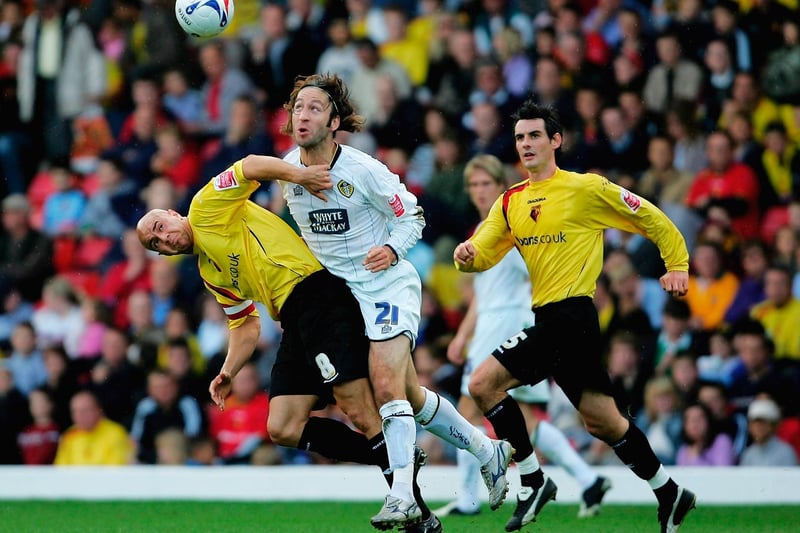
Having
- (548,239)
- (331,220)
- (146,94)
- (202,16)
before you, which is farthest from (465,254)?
(146,94)

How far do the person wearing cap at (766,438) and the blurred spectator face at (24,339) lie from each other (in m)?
7.14

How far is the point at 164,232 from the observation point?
8266 millimetres

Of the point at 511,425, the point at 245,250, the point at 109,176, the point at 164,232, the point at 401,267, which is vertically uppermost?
the point at 109,176

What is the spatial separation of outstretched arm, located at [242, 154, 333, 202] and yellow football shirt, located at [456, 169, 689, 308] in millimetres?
1298

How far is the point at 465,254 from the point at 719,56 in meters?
6.30

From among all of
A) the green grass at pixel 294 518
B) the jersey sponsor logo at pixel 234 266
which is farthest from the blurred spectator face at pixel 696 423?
the jersey sponsor logo at pixel 234 266

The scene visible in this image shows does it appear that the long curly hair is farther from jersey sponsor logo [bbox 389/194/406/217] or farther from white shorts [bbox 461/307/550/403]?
white shorts [bbox 461/307/550/403]

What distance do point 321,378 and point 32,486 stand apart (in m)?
5.50

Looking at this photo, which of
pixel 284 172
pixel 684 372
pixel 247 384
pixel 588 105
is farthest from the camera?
pixel 588 105

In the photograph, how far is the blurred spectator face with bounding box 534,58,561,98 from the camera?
46.8 feet

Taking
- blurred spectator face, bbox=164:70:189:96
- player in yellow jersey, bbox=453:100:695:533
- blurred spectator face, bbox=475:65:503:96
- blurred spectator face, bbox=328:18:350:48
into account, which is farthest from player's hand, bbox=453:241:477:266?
blurred spectator face, bbox=164:70:189:96

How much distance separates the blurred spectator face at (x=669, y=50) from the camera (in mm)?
14308

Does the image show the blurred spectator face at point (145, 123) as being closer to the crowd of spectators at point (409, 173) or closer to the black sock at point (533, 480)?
the crowd of spectators at point (409, 173)

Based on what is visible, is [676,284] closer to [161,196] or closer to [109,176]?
[161,196]
